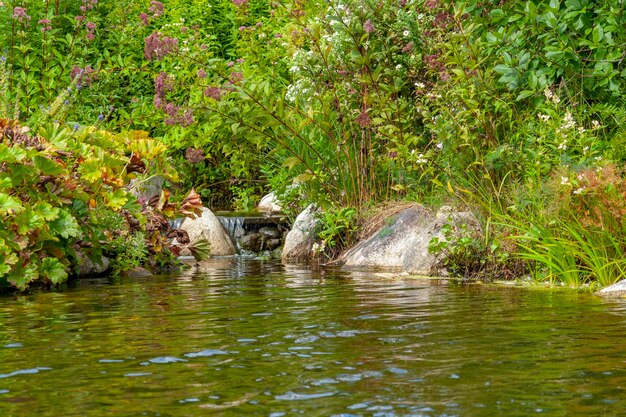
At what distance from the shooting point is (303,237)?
41.9 feet

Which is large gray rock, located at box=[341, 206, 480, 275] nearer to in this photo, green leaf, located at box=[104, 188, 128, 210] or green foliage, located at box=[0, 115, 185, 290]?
green foliage, located at box=[0, 115, 185, 290]

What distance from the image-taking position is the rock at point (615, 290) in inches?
301

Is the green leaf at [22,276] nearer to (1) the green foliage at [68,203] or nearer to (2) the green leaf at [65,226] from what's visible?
(1) the green foliage at [68,203]

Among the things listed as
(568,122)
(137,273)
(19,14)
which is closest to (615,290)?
(568,122)

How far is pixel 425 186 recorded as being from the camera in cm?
1153

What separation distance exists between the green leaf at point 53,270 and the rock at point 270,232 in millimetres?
6074

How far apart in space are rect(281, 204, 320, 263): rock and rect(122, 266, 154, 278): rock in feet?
7.23

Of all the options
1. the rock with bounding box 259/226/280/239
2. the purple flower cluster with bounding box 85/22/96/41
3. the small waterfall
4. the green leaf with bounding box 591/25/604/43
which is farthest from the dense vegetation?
the rock with bounding box 259/226/280/239

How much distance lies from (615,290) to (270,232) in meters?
8.00

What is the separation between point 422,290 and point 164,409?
4593 mm

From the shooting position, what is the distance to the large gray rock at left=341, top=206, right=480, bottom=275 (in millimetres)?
10117

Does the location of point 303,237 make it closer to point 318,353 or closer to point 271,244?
point 271,244

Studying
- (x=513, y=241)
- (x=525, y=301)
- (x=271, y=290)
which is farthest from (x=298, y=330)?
(x=513, y=241)

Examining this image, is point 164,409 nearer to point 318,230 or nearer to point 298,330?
point 298,330
